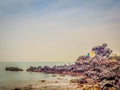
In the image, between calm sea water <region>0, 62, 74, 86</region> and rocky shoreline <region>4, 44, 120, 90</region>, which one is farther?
rocky shoreline <region>4, 44, 120, 90</region>

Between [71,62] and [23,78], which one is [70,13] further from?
[23,78]

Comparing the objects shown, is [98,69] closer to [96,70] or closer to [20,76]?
[96,70]

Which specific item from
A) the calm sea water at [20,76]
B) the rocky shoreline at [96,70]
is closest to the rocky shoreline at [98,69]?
the rocky shoreline at [96,70]

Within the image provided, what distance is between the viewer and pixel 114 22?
2.89 meters

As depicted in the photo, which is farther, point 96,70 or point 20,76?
point 96,70

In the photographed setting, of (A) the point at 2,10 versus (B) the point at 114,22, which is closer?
(A) the point at 2,10

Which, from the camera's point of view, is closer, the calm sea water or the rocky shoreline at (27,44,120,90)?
the calm sea water

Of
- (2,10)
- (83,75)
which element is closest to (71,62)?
(83,75)

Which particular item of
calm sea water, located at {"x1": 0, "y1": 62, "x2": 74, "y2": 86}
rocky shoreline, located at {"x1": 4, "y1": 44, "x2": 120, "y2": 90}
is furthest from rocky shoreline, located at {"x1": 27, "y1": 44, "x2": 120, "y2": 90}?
calm sea water, located at {"x1": 0, "y1": 62, "x2": 74, "y2": 86}

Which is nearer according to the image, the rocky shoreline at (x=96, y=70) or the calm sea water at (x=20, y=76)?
the calm sea water at (x=20, y=76)

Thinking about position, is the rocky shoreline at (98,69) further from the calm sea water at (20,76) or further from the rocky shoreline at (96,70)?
the calm sea water at (20,76)

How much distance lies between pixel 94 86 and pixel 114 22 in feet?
2.71

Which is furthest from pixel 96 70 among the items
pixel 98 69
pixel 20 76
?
pixel 20 76

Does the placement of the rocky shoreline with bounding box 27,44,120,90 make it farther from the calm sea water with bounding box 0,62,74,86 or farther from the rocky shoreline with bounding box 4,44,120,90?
the calm sea water with bounding box 0,62,74,86
